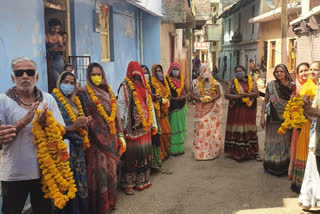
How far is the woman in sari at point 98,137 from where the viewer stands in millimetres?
4234

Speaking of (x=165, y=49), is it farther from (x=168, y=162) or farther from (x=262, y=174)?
(x=262, y=174)

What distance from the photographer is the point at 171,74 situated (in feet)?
23.6

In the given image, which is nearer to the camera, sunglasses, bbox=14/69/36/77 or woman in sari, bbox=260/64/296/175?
sunglasses, bbox=14/69/36/77

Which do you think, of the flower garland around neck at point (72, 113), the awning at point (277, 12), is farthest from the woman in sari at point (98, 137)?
the awning at point (277, 12)

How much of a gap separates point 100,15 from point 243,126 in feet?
12.4

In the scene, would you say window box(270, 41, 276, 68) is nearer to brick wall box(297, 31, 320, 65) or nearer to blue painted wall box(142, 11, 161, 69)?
brick wall box(297, 31, 320, 65)

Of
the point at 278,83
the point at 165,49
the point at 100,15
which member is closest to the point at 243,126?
the point at 278,83

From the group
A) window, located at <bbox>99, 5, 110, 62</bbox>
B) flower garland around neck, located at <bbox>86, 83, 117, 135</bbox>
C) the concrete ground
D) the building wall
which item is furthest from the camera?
the building wall

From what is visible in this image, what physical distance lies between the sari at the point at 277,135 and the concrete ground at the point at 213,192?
0.77 ft

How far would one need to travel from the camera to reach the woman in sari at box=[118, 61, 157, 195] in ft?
16.7

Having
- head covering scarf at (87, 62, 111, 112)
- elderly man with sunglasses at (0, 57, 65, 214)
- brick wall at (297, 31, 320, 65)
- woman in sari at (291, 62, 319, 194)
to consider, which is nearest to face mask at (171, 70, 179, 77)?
woman in sari at (291, 62, 319, 194)

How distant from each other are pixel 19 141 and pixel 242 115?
4.69 m

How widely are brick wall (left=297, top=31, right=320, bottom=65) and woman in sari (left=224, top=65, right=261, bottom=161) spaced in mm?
5039

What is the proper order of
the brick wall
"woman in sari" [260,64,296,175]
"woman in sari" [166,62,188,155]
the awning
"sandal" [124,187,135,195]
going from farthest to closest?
the awning → the brick wall → "woman in sari" [166,62,188,155] → "woman in sari" [260,64,296,175] → "sandal" [124,187,135,195]
